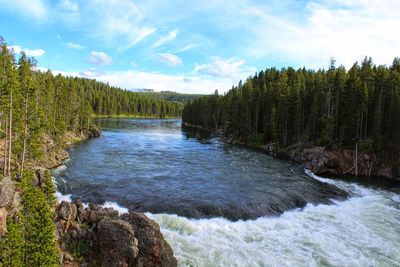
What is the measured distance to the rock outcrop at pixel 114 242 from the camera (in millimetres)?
22203

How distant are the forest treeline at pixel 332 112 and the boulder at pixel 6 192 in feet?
198

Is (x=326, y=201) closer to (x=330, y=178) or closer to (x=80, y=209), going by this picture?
(x=330, y=178)

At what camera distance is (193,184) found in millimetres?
46125

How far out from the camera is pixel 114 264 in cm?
2189

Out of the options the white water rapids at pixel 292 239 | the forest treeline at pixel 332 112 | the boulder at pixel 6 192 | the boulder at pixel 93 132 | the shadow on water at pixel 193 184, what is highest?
the forest treeline at pixel 332 112

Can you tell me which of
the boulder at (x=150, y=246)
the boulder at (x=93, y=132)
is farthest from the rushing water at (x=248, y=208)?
the boulder at (x=93, y=132)

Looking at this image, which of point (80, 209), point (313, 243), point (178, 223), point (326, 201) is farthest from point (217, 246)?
point (326, 201)

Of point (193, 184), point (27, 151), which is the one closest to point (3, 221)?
point (27, 151)

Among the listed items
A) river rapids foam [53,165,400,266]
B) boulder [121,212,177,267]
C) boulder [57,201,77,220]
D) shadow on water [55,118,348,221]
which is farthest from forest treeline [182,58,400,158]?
boulder [57,201,77,220]

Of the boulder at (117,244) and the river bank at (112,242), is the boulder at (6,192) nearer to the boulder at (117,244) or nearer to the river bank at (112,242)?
the river bank at (112,242)

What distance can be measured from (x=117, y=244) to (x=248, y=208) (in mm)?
17846

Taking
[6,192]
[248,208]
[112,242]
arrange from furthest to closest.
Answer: [248,208] < [6,192] < [112,242]

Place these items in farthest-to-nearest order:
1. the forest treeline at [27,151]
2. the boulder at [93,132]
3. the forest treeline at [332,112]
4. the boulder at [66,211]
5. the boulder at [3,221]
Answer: the boulder at [93,132], the forest treeline at [332,112], the boulder at [66,211], the boulder at [3,221], the forest treeline at [27,151]

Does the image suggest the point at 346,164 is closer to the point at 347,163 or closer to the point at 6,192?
the point at 347,163
